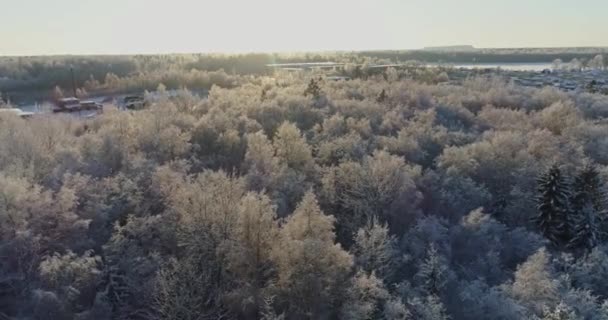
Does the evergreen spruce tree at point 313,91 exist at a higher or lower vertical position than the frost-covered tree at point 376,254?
higher

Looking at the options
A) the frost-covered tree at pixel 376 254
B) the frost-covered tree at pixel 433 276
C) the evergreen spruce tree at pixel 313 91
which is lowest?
the frost-covered tree at pixel 433 276

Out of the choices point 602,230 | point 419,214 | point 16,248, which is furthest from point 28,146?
point 602,230

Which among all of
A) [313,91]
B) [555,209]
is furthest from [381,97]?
[555,209]

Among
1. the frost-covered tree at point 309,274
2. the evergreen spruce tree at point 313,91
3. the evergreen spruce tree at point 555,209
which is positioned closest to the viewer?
the frost-covered tree at point 309,274

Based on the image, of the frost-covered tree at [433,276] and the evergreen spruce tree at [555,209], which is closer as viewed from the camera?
the frost-covered tree at [433,276]

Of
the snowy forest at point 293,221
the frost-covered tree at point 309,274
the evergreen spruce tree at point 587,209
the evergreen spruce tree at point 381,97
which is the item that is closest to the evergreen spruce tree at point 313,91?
the evergreen spruce tree at point 381,97

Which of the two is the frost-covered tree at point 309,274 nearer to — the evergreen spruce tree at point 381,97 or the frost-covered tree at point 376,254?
the frost-covered tree at point 376,254

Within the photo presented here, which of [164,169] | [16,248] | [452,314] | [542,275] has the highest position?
[164,169]

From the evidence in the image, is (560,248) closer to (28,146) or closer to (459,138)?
(459,138)
